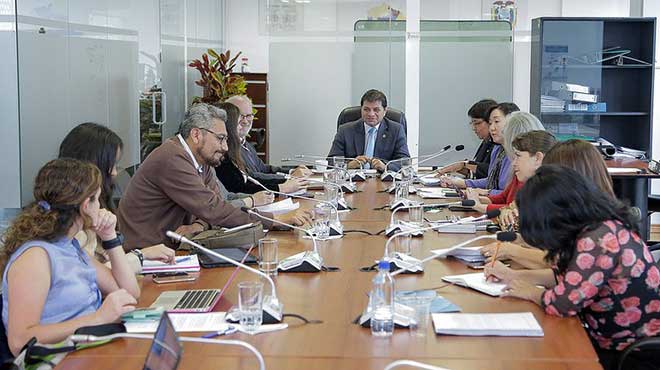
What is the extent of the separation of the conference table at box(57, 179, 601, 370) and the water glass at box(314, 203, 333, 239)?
76 centimetres

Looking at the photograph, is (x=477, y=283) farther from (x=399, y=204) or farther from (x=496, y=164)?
(x=496, y=164)

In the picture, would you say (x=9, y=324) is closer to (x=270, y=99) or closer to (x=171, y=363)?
(x=171, y=363)

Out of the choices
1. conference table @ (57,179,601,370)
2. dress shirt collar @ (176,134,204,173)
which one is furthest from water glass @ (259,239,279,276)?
dress shirt collar @ (176,134,204,173)

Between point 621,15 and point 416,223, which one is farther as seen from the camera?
point 621,15

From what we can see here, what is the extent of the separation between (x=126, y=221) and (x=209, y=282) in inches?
54.1

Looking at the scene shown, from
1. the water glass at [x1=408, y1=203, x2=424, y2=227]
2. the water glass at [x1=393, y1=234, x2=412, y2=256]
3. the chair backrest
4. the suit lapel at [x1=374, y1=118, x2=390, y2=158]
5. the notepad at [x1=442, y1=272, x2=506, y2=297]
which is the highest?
the suit lapel at [x1=374, y1=118, x2=390, y2=158]

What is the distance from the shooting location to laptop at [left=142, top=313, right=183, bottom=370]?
1.71 meters

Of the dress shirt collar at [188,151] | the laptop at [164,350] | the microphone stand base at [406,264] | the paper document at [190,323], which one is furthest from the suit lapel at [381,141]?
the laptop at [164,350]

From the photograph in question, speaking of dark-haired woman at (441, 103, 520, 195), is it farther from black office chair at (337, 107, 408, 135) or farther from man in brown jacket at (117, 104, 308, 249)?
man in brown jacket at (117, 104, 308, 249)

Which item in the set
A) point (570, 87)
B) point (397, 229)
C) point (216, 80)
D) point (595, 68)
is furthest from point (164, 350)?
point (595, 68)

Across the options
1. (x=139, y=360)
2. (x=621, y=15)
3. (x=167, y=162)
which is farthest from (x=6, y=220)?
(x=621, y=15)

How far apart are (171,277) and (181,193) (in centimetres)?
107

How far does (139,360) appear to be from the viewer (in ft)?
6.97

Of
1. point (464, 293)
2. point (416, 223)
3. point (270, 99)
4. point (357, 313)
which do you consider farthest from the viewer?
point (270, 99)
